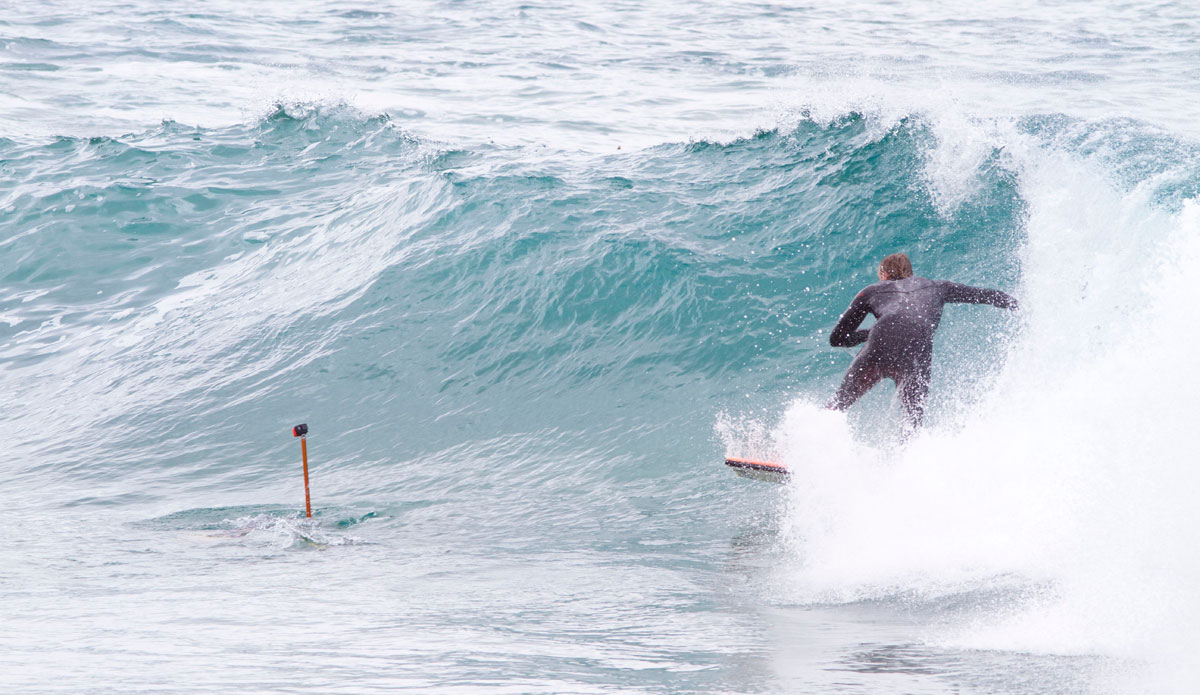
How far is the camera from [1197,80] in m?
18.6

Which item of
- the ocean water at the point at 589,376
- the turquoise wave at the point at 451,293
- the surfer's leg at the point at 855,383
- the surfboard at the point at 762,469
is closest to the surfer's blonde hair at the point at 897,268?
the surfer's leg at the point at 855,383

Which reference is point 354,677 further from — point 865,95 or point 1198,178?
point 865,95

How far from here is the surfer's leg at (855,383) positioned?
688 centimetres

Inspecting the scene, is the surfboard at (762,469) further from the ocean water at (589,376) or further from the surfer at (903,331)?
the surfer at (903,331)

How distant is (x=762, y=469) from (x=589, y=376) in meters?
3.15

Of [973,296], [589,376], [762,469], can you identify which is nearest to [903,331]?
[973,296]

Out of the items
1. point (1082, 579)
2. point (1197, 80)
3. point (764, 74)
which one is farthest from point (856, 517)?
point (1197, 80)

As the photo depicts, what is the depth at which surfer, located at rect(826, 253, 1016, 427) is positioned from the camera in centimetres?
675

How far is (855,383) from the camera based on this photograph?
22.7ft

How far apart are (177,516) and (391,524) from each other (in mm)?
1566

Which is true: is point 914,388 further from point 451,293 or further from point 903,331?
point 451,293

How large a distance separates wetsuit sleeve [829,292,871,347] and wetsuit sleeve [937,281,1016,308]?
496mm

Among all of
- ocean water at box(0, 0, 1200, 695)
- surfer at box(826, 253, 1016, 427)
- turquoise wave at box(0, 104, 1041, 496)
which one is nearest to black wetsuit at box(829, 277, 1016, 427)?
surfer at box(826, 253, 1016, 427)

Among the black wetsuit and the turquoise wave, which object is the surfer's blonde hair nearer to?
the black wetsuit
